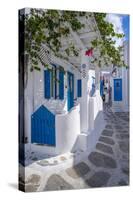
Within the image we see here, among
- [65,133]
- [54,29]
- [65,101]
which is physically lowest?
[65,133]

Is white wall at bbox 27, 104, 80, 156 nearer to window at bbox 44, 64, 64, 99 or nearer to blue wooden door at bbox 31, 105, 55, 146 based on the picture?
blue wooden door at bbox 31, 105, 55, 146

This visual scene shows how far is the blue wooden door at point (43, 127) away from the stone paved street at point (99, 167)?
252 millimetres

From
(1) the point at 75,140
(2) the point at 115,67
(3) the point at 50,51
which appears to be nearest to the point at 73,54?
(3) the point at 50,51

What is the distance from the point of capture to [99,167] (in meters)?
5.13

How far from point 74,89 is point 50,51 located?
0.55m

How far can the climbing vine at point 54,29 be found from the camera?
4672mm

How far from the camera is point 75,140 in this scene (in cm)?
497

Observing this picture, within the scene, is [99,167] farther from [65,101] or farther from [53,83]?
[53,83]

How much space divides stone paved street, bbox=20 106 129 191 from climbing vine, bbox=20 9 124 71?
2.92 ft

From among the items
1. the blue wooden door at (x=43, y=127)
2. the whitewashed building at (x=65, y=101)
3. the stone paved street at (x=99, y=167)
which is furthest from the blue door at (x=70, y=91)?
the stone paved street at (x=99, y=167)

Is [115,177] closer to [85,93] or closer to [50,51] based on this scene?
[85,93]

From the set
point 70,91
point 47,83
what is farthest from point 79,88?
point 47,83

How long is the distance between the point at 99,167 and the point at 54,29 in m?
1.79

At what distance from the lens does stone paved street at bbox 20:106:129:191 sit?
4.79 meters
